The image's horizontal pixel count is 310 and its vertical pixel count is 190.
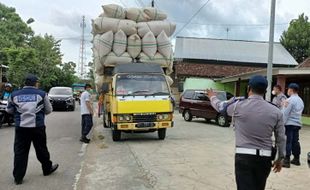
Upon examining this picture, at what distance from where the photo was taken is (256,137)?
480 cm

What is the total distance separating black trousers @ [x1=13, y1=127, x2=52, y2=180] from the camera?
7570 millimetres

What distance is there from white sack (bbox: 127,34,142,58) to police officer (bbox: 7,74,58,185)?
718 centimetres

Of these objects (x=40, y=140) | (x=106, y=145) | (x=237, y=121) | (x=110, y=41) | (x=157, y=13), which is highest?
(x=157, y=13)

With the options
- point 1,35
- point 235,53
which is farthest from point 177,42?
point 1,35

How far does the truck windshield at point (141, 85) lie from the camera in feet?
43.9

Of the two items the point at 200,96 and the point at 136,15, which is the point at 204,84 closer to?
the point at 200,96

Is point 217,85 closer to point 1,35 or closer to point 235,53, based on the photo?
point 235,53

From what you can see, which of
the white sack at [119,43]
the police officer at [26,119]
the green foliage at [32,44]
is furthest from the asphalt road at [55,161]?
the green foliage at [32,44]

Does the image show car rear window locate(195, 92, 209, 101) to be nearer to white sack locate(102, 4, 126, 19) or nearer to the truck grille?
white sack locate(102, 4, 126, 19)

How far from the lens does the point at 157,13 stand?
15.5 metres

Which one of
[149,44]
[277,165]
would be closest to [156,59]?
[149,44]

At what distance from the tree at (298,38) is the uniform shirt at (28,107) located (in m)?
44.7

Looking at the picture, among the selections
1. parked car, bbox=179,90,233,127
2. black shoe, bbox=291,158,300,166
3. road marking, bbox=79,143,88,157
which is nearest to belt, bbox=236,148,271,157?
black shoe, bbox=291,158,300,166

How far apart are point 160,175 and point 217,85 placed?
92.2 feet
